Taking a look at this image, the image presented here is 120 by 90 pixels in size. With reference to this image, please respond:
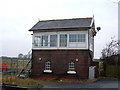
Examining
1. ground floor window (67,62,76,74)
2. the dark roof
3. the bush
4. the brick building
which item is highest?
the dark roof

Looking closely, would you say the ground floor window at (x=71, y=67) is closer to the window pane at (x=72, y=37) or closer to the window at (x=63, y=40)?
the window at (x=63, y=40)

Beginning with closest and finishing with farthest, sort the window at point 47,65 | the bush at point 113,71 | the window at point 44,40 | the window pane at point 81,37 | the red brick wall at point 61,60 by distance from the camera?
the red brick wall at point 61,60
the window pane at point 81,37
the window at point 47,65
the window at point 44,40
the bush at point 113,71

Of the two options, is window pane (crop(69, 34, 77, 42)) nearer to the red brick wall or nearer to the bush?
the red brick wall

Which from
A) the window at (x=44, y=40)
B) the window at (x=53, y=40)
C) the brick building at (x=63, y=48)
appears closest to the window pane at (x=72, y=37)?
the brick building at (x=63, y=48)

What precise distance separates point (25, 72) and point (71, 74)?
491 cm

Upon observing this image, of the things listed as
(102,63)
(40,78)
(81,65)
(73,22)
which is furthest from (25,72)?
(102,63)

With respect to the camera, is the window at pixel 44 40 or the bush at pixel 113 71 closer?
the window at pixel 44 40

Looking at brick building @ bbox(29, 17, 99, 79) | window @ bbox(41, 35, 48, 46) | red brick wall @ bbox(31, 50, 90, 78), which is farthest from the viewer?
window @ bbox(41, 35, 48, 46)

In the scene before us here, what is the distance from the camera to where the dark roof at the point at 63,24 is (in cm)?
2182

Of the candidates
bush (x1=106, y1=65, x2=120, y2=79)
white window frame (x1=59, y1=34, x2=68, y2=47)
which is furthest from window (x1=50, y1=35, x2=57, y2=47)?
bush (x1=106, y1=65, x2=120, y2=79)

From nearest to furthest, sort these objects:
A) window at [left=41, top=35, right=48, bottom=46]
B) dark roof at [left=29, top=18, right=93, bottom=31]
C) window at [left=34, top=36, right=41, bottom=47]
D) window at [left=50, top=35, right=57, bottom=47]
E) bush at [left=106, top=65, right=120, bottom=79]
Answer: dark roof at [left=29, top=18, right=93, bottom=31] < window at [left=50, top=35, right=57, bottom=47] < window at [left=41, top=35, right=48, bottom=46] < window at [left=34, top=36, right=41, bottom=47] < bush at [left=106, top=65, right=120, bottom=79]

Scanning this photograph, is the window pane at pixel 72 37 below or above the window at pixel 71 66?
above

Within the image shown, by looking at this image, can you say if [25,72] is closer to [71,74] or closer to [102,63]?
[71,74]

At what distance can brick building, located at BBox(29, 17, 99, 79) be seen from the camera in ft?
68.6
